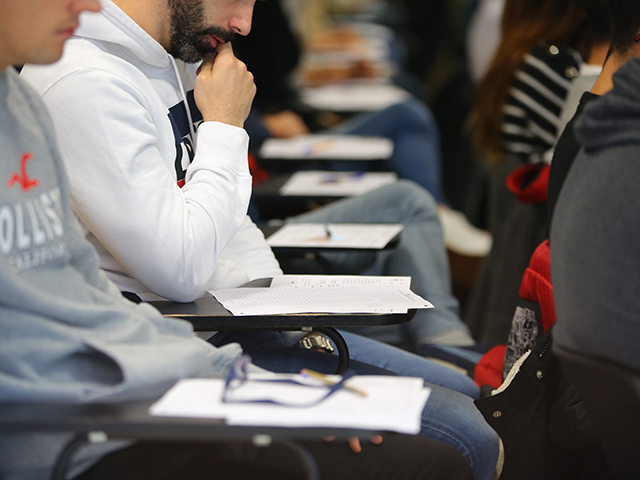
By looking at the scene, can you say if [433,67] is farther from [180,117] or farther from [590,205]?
[590,205]

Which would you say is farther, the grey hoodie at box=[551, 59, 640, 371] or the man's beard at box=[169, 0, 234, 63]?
the man's beard at box=[169, 0, 234, 63]

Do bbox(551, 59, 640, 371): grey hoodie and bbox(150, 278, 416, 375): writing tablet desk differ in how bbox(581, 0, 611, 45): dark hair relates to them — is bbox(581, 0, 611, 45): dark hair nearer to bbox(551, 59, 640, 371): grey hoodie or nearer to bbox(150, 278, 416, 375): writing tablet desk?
bbox(551, 59, 640, 371): grey hoodie

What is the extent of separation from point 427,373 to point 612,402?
585 mm

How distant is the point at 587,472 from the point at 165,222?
82 cm

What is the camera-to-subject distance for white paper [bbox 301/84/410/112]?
391 centimetres

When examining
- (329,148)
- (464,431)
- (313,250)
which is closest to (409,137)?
(329,148)

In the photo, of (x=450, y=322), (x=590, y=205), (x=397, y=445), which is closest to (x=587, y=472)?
(x=397, y=445)

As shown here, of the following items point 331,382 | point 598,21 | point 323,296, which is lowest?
point 323,296

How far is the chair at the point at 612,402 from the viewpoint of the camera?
35.6 inches

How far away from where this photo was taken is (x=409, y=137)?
10.8ft

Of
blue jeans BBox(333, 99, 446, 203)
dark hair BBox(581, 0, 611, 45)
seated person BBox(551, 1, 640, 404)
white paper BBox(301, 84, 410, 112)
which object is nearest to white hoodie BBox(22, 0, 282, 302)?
seated person BBox(551, 1, 640, 404)

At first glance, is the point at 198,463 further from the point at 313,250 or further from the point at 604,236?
the point at 313,250

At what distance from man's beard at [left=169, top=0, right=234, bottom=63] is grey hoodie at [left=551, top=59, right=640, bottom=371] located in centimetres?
79

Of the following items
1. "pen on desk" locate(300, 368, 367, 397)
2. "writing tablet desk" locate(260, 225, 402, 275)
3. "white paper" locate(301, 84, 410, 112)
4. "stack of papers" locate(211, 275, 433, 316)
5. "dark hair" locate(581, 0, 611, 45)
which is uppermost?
"dark hair" locate(581, 0, 611, 45)
